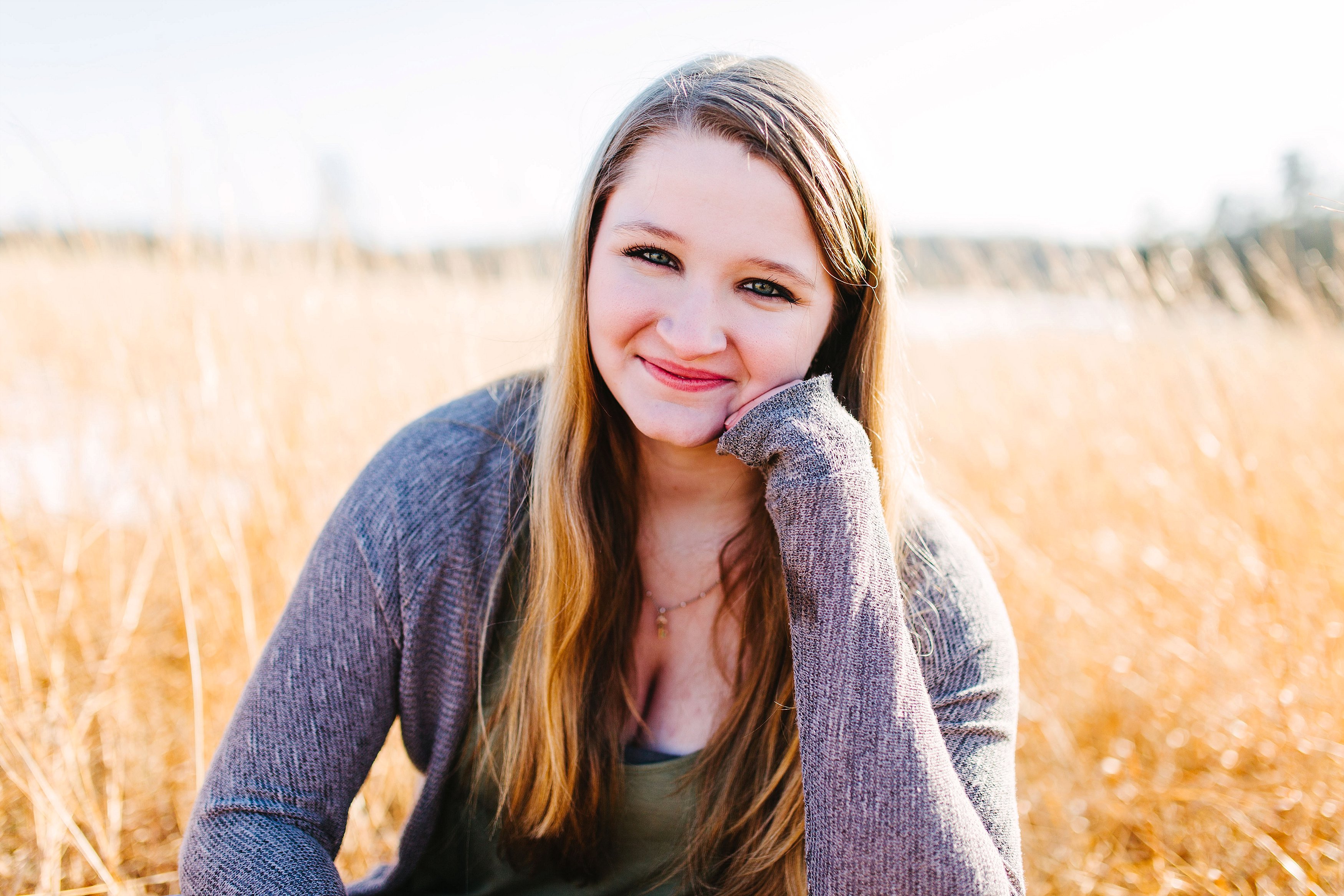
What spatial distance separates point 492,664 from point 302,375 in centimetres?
139

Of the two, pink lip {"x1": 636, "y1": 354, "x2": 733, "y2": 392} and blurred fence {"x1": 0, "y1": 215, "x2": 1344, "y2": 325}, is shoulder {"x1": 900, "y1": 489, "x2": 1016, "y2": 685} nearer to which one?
pink lip {"x1": 636, "y1": 354, "x2": 733, "y2": 392}

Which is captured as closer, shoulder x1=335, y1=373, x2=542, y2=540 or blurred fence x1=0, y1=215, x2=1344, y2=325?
shoulder x1=335, y1=373, x2=542, y2=540

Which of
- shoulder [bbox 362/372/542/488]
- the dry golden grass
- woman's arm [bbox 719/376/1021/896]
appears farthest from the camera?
the dry golden grass

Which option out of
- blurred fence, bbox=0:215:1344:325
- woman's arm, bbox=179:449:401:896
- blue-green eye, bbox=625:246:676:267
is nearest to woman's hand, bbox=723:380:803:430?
blue-green eye, bbox=625:246:676:267

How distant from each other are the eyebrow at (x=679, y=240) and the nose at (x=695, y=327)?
7cm

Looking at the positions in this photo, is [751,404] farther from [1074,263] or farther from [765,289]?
[1074,263]

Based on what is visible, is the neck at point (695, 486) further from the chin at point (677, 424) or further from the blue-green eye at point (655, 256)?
the blue-green eye at point (655, 256)

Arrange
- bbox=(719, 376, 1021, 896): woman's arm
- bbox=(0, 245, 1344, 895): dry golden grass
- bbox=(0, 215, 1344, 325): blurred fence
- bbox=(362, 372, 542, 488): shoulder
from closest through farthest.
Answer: bbox=(719, 376, 1021, 896): woman's arm < bbox=(362, 372, 542, 488): shoulder < bbox=(0, 245, 1344, 895): dry golden grass < bbox=(0, 215, 1344, 325): blurred fence

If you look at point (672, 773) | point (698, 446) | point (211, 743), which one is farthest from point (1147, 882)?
point (211, 743)

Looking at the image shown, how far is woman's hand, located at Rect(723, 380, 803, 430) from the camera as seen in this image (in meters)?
1.16

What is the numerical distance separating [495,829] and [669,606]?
0.45m

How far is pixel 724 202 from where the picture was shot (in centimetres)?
109

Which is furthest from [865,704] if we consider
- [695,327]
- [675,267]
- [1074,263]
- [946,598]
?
[1074,263]

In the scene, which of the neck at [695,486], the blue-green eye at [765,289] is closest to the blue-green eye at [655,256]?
the blue-green eye at [765,289]
